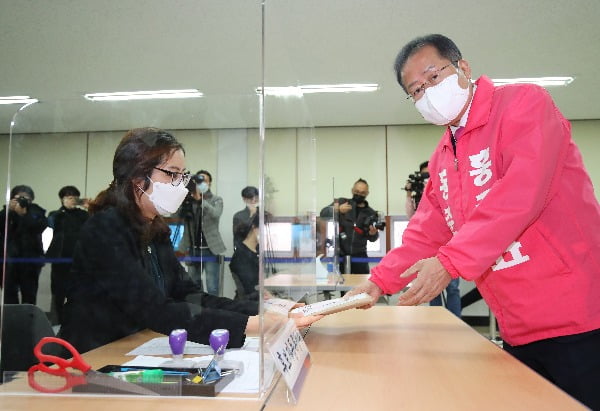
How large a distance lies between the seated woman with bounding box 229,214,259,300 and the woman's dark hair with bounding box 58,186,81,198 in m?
0.30

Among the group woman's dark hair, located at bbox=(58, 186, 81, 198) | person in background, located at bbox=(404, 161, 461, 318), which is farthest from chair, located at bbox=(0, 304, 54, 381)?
person in background, located at bbox=(404, 161, 461, 318)

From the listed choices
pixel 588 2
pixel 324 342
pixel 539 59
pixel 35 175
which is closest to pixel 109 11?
pixel 35 175

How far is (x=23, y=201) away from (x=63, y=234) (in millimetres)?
110

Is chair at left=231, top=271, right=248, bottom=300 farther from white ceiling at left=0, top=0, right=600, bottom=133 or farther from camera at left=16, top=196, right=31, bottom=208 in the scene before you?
white ceiling at left=0, top=0, right=600, bottom=133

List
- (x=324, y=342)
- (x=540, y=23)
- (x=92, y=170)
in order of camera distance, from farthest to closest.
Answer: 1. (x=540, y=23)
2. (x=324, y=342)
3. (x=92, y=170)

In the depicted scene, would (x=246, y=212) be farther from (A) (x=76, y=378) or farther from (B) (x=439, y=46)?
(B) (x=439, y=46)

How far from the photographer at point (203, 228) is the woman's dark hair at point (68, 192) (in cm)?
19

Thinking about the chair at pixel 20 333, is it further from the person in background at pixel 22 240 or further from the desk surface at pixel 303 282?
the desk surface at pixel 303 282

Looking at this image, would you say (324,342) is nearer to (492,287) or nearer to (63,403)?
(492,287)

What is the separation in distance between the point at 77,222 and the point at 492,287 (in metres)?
0.93

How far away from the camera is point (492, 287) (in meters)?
1.09

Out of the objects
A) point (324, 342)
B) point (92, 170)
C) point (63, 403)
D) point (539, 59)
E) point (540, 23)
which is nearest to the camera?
point (63, 403)

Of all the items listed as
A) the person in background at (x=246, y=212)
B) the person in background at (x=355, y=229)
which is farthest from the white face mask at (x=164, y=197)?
the person in background at (x=355, y=229)

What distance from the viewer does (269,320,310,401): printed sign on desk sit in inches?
A: 26.4
